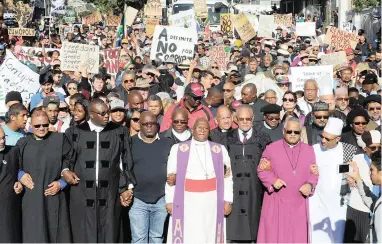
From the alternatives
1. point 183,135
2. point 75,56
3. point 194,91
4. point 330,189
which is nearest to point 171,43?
point 75,56

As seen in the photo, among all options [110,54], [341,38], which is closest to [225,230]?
[110,54]

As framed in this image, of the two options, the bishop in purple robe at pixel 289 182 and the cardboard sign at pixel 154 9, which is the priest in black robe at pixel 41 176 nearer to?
the bishop in purple robe at pixel 289 182

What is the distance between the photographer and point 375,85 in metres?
11.9

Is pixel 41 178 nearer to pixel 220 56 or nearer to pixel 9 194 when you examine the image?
pixel 9 194

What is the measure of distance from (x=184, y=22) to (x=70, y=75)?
16.8 feet

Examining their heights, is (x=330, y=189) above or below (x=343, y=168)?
below

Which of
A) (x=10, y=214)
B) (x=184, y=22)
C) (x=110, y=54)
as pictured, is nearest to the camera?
(x=10, y=214)

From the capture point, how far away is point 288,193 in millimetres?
7504

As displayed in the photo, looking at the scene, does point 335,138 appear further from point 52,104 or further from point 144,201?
point 52,104

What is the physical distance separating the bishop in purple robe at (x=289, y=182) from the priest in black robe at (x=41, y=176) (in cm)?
202

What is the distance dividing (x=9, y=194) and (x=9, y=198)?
4 centimetres

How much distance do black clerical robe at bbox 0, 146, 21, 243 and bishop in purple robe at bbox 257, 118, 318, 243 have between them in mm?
2408

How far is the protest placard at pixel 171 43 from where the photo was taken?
581 inches

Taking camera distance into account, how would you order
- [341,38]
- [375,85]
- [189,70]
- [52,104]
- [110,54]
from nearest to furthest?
[52,104] → [375,85] → [189,70] → [110,54] → [341,38]
